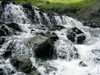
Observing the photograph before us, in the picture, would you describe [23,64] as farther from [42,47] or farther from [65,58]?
[65,58]

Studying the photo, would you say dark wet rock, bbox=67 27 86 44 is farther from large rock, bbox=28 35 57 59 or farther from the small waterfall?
the small waterfall

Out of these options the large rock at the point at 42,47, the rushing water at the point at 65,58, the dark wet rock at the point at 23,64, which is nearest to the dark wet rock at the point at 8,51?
the rushing water at the point at 65,58

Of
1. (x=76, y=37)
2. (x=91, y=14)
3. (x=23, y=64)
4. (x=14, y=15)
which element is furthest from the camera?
(x=91, y=14)

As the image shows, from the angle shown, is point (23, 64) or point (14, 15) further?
point (14, 15)

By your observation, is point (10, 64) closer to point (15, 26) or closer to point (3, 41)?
point (3, 41)

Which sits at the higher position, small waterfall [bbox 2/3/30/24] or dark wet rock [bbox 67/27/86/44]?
small waterfall [bbox 2/3/30/24]

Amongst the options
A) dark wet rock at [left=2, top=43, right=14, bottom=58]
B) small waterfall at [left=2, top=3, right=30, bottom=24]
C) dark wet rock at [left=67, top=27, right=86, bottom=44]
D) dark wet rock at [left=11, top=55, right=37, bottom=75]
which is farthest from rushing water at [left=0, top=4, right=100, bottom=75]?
small waterfall at [left=2, top=3, right=30, bottom=24]

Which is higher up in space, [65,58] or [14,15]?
[14,15]

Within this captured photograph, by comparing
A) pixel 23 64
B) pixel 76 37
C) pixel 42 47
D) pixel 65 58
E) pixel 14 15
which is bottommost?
pixel 65 58

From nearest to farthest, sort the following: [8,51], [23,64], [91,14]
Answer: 1. [23,64]
2. [8,51]
3. [91,14]

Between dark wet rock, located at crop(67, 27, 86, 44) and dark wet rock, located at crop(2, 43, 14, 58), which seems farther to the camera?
dark wet rock, located at crop(67, 27, 86, 44)

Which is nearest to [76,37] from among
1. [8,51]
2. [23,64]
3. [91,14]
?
→ [8,51]

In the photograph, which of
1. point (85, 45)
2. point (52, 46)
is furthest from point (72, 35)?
point (52, 46)

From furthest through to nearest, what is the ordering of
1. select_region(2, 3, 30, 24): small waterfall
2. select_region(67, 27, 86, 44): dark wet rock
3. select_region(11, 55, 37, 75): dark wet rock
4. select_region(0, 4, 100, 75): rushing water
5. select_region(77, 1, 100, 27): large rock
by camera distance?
select_region(77, 1, 100, 27): large rock < select_region(2, 3, 30, 24): small waterfall < select_region(67, 27, 86, 44): dark wet rock < select_region(0, 4, 100, 75): rushing water < select_region(11, 55, 37, 75): dark wet rock
